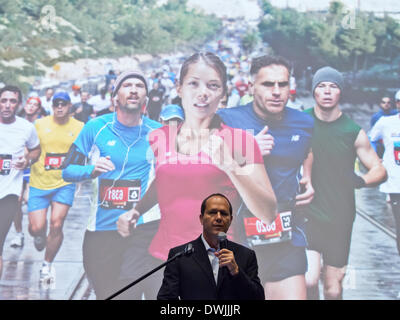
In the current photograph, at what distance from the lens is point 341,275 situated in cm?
487

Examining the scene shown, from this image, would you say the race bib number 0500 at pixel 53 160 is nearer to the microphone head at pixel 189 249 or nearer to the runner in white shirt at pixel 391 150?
the runner in white shirt at pixel 391 150

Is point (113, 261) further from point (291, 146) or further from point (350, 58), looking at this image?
point (350, 58)

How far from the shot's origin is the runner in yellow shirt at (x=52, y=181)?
4965 millimetres

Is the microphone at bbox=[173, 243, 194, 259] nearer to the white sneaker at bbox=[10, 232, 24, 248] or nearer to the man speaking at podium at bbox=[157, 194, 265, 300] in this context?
the man speaking at podium at bbox=[157, 194, 265, 300]

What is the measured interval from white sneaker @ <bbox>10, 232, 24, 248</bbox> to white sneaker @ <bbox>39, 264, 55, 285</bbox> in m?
0.23

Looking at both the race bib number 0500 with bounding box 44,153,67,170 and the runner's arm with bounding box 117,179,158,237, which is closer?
the runner's arm with bounding box 117,179,158,237

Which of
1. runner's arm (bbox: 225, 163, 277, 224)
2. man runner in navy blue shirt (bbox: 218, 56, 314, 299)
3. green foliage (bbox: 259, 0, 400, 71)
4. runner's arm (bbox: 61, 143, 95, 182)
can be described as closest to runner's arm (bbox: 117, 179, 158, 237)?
runner's arm (bbox: 61, 143, 95, 182)

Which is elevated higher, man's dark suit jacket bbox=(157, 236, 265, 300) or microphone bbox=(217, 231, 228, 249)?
microphone bbox=(217, 231, 228, 249)

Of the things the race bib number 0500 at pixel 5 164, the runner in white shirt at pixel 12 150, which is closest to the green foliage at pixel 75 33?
the runner in white shirt at pixel 12 150

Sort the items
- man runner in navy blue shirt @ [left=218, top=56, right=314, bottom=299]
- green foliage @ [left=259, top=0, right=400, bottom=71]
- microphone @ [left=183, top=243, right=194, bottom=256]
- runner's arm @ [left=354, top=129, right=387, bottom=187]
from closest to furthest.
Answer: microphone @ [left=183, top=243, right=194, bottom=256], man runner in navy blue shirt @ [left=218, top=56, right=314, bottom=299], runner's arm @ [left=354, top=129, right=387, bottom=187], green foliage @ [left=259, top=0, right=400, bottom=71]

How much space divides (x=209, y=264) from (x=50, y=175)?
314cm

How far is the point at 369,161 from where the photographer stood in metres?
4.96

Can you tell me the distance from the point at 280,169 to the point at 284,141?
0.66 ft

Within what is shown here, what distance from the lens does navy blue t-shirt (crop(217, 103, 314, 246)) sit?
15.8 ft
